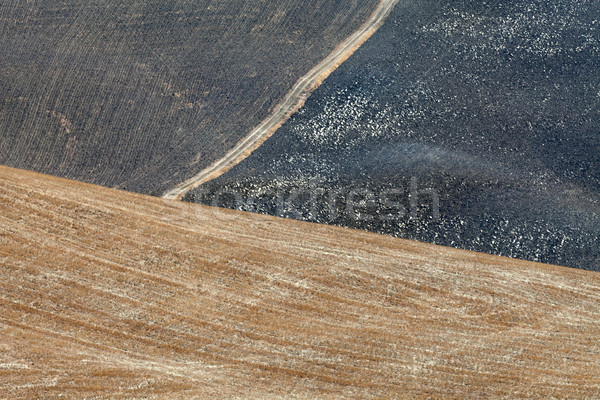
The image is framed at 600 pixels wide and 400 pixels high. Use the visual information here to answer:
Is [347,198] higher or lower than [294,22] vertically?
lower

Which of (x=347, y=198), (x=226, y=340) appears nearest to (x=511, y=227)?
(x=347, y=198)

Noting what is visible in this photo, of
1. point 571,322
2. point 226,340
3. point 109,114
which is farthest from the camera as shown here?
point 109,114

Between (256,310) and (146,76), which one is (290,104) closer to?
(146,76)

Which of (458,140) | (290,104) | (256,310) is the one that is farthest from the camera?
(290,104)

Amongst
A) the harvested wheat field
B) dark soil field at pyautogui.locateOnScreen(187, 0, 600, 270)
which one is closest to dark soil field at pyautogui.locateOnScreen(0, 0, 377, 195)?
the harvested wheat field

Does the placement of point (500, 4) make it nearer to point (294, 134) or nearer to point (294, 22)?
point (294, 22)

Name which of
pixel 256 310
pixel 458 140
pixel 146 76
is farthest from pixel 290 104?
pixel 256 310
